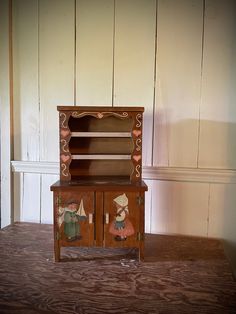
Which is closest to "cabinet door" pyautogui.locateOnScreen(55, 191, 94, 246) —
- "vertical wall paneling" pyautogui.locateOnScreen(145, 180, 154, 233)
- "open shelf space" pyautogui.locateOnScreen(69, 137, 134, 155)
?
"open shelf space" pyautogui.locateOnScreen(69, 137, 134, 155)

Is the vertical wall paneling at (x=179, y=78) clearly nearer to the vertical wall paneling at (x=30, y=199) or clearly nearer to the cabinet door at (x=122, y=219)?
the cabinet door at (x=122, y=219)

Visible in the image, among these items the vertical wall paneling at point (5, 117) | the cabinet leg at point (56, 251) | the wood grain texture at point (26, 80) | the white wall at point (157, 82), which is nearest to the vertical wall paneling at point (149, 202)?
the white wall at point (157, 82)

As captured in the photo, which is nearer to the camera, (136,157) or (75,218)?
(75,218)

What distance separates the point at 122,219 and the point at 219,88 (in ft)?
2.85

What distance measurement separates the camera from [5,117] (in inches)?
64.1

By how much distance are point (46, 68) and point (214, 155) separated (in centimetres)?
109

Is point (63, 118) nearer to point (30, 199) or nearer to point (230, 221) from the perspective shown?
point (30, 199)

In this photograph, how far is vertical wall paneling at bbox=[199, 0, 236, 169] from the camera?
140 centimetres

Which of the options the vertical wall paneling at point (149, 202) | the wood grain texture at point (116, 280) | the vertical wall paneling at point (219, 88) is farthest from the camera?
the vertical wall paneling at point (149, 202)

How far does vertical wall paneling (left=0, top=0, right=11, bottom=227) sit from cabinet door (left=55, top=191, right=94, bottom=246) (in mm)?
679

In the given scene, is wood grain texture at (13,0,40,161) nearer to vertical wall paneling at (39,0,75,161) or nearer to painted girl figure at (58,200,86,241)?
vertical wall paneling at (39,0,75,161)

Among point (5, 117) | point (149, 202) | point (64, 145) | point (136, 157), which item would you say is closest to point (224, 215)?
point (149, 202)

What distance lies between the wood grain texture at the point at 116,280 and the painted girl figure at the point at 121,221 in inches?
5.5

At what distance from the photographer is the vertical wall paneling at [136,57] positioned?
1464mm
